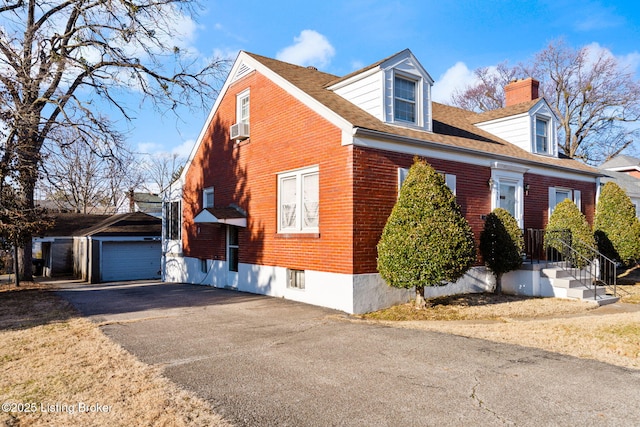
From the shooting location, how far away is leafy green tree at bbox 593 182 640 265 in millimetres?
15094

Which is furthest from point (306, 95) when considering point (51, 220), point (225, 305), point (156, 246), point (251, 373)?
point (156, 246)

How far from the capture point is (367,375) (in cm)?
553

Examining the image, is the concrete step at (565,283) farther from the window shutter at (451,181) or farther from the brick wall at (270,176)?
the brick wall at (270,176)

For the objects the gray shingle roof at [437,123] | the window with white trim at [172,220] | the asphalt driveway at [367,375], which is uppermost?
the gray shingle roof at [437,123]

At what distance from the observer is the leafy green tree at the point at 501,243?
38.1ft

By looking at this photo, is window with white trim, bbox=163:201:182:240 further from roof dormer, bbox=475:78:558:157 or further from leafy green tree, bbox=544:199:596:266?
leafy green tree, bbox=544:199:596:266

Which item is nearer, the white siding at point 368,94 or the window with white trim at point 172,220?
the white siding at point 368,94

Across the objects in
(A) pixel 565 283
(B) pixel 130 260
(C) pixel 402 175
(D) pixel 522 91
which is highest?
(D) pixel 522 91

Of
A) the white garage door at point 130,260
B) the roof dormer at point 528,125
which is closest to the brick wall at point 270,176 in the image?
the white garage door at point 130,260

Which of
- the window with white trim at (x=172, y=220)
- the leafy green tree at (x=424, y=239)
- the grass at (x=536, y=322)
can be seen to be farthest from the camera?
the window with white trim at (x=172, y=220)

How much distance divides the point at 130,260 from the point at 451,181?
18303 mm

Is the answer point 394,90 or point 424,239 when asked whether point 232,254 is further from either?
point 424,239

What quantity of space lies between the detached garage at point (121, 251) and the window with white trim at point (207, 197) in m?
8.18

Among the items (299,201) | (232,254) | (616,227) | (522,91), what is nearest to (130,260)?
(232,254)
